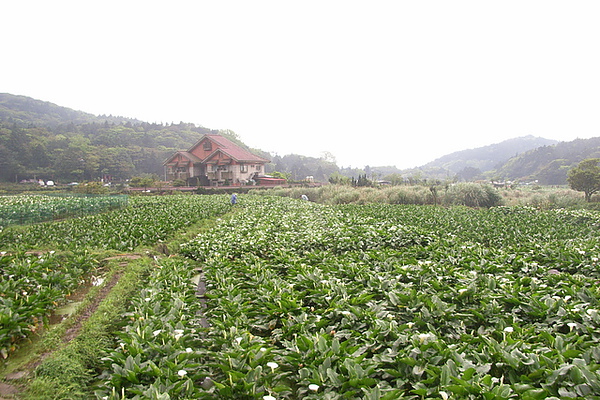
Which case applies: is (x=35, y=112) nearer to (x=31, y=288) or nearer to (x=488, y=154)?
(x=31, y=288)

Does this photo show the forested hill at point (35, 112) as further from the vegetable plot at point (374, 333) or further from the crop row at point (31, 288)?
the vegetable plot at point (374, 333)

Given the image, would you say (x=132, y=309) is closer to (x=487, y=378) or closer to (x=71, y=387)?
(x=71, y=387)

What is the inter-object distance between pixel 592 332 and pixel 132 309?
4737mm

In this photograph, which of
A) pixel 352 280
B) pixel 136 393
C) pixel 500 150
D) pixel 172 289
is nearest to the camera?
pixel 136 393

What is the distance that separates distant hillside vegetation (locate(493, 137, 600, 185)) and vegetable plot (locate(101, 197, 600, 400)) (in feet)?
215

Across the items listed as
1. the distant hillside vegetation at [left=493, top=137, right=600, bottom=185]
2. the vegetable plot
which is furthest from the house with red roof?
the distant hillside vegetation at [left=493, top=137, right=600, bottom=185]

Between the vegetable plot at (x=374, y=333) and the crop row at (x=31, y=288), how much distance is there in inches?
43.6

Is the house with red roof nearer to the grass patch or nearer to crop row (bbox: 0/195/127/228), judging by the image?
crop row (bbox: 0/195/127/228)

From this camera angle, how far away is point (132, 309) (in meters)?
3.88

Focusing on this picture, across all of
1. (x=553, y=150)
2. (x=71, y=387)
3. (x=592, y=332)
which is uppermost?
(x=553, y=150)

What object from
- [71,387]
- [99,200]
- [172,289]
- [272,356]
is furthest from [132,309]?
[99,200]

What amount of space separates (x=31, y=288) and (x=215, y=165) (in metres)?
35.4

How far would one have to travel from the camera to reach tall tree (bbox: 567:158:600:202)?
770 inches

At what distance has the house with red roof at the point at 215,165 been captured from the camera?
37688 mm
